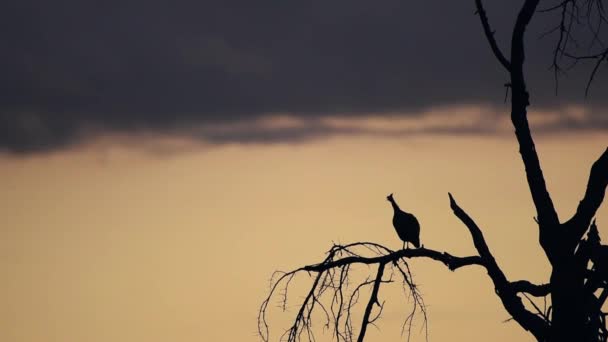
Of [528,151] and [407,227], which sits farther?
[407,227]

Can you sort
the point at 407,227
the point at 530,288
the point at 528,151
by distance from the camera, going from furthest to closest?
the point at 407,227, the point at 530,288, the point at 528,151

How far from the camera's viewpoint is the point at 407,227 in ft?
60.6

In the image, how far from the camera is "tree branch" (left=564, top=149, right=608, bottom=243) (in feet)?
35.3

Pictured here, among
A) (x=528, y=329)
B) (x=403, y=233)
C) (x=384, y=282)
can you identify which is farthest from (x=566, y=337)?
(x=403, y=233)

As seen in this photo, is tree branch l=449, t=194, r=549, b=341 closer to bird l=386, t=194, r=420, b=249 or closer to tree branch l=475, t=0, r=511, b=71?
tree branch l=475, t=0, r=511, b=71

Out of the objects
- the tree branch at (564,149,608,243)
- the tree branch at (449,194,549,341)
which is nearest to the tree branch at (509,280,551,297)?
the tree branch at (449,194,549,341)

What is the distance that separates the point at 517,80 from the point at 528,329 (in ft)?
8.46

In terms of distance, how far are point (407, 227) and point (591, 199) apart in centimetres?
775

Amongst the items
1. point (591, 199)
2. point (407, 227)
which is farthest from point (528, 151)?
point (407, 227)

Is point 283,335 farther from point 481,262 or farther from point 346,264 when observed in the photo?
point 481,262

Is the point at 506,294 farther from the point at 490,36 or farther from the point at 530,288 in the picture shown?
the point at 490,36

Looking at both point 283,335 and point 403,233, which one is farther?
point 403,233

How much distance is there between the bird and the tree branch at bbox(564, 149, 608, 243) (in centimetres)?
755

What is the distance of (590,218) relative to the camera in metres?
11.0
